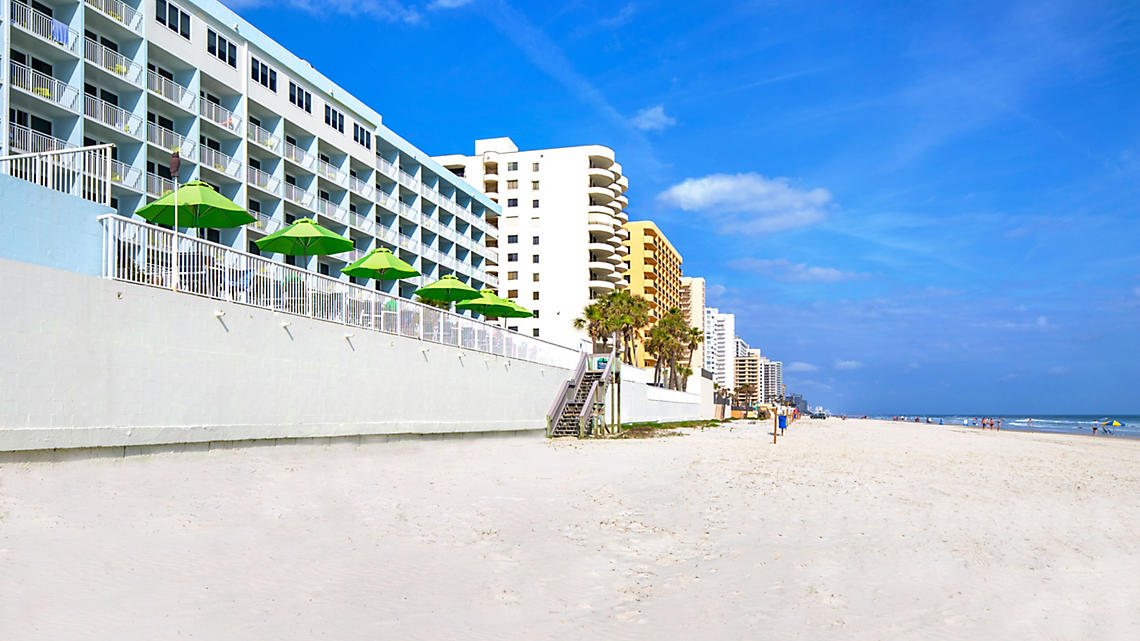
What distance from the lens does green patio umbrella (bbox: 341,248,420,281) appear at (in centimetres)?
2445

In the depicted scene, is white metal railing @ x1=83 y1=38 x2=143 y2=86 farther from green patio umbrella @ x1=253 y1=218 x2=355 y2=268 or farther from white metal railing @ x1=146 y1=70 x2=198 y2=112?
green patio umbrella @ x1=253 y1=218 x2=355 y2=268

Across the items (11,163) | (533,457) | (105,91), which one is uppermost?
(105,91)

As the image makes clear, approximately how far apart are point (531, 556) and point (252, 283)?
33.1 feet

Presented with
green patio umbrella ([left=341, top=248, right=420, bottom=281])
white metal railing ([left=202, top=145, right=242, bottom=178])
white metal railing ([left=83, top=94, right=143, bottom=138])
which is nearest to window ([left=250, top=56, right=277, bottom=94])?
white metal railing ([left=202, top=145, right=242, bottom=178])

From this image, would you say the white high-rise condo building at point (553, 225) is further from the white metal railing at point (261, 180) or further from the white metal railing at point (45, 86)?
the white metal railing at point (45, 86)

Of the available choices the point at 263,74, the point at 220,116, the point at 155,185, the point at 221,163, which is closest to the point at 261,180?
the point at 221,163

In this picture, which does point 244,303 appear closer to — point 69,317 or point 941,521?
point 69,317

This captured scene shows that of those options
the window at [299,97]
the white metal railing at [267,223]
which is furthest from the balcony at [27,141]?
the window at [299,97]

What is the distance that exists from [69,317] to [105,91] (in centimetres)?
2868

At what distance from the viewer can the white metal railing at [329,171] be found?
49062 millimetres

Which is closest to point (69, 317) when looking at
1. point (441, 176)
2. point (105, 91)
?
point (105, 91)

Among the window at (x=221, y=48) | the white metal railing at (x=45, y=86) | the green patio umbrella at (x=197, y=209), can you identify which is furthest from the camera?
the window at (x=221, y=48)

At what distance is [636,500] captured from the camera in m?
13.2

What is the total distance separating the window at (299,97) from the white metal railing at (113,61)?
11.6 metres
